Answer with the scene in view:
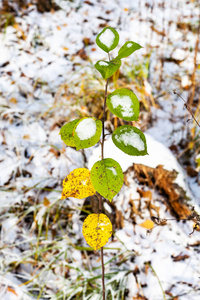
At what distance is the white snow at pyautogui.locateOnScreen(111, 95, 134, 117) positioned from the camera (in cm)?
48

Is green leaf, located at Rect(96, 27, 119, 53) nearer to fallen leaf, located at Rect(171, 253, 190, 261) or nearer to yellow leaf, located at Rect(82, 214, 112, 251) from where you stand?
yellow leaf, located at Rect(82, 214, 112, 251)

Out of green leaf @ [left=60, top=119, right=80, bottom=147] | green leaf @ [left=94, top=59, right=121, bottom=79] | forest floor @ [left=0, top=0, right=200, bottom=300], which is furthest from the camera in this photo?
forest floor @ [left=0, top=0, right=200, bottom=300]

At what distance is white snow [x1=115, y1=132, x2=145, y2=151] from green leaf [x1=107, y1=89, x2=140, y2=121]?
46 mm

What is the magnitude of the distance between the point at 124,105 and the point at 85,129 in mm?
97

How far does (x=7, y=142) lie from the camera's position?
76.6 inches

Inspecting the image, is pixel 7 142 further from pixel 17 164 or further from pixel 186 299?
pixel 186 299

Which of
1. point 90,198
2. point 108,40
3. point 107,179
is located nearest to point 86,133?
point 107,179

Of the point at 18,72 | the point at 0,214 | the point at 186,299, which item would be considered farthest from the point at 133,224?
the point at 18,72

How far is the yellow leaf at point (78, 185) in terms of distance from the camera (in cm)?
58

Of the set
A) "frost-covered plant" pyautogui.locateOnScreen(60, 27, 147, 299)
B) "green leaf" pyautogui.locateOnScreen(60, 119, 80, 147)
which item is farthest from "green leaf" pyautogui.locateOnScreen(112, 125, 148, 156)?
"green leaf" pyautogui.locateOnScreen(60, 119, 80, 147)

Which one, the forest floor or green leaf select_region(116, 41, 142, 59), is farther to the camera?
the forest floor

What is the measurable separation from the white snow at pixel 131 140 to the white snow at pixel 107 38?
20 cm

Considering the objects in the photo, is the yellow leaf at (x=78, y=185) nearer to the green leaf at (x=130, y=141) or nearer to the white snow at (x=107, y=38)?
the green leaf at (x=130, y=141)

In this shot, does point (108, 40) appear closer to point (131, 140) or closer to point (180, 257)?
point (131, 140)
